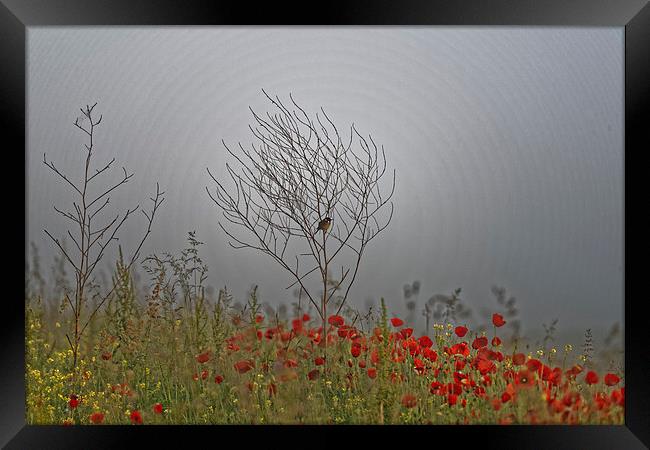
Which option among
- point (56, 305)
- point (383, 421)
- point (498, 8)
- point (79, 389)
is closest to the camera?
point (498, 8)

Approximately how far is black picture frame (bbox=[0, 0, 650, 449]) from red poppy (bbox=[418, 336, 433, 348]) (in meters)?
0.61

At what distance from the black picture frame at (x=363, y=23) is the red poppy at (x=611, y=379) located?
227mm

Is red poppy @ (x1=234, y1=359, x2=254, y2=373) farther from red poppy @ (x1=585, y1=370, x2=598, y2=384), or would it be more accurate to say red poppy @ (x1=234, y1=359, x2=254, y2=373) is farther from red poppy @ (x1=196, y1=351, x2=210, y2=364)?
red poppy @ (x1=585, y1=370, x2=598, y2=384)

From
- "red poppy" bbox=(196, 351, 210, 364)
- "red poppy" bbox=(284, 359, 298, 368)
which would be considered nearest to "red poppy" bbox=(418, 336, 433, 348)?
"red poppy" bbox=(284, 359, 298, 368)

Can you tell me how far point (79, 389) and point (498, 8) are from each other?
3367 mm

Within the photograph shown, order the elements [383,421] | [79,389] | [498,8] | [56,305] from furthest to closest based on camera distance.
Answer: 1. [56,305]
2. [79,389]
3. [383,421]
4. [498,8]

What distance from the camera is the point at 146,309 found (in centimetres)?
387

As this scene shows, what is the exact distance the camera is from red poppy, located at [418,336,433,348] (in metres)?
3.82

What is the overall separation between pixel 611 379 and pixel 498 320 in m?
0.73

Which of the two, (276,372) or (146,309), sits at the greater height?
(146,309)
